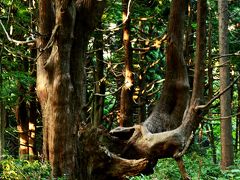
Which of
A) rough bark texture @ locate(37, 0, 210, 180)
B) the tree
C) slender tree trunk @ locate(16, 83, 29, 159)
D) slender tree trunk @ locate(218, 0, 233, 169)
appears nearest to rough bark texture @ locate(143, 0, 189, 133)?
rough bark texture @ locate(37, 0, 210, 180)

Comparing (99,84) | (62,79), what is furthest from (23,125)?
(62,79)

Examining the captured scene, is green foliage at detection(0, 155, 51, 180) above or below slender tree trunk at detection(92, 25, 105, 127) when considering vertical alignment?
below

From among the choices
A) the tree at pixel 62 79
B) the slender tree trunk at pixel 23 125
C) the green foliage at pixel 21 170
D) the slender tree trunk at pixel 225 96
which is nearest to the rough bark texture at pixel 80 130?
the tree at pixel 62 79

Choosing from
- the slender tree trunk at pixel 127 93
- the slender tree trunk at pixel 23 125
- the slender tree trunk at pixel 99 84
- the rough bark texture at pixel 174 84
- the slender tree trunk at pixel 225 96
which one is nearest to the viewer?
the rough bark texture at pixel 174 84

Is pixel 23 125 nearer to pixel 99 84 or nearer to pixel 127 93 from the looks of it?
pixel 99 84

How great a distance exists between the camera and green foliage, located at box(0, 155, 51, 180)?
229 inches

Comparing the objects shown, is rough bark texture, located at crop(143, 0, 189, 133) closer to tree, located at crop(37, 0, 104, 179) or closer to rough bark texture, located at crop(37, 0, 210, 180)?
rough bark texture, located at crop(37, 0, 210, 180)

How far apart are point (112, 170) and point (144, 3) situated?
6.52m

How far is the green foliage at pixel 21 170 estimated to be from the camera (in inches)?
229

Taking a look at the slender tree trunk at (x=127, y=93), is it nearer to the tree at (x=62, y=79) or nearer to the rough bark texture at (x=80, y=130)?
the rough bark texture at (x=80, y=130)

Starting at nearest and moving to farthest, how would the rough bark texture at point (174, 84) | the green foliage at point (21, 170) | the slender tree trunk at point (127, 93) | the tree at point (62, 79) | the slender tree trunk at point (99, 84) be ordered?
the green foliage at point (21, 170) → the tree at point (62, 79) → the rough bark texture at point (174, 84) → the slender tree trunk at point (127, 93) → the slender tree trunk at point (99, 84)

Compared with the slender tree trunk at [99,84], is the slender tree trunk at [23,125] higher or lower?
lower

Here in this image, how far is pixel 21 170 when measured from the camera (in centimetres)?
622

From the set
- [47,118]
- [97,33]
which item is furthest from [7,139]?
[47,118]
